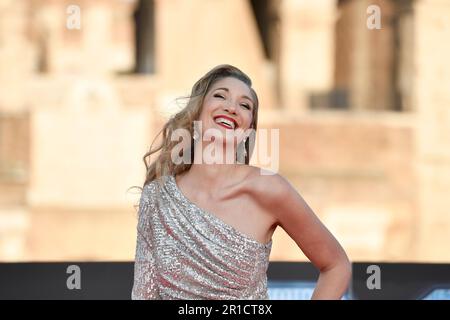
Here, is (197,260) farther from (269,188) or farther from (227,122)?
(227,122)

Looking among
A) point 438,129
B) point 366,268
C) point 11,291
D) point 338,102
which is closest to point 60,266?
point 11,291

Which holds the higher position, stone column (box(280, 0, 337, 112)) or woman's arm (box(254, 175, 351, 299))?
stone column (box(280, 0, 337, 112))

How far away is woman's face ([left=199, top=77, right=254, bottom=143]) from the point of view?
2.20 meters

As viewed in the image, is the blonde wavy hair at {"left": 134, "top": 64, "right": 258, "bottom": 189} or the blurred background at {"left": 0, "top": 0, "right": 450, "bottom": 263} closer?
the blonde wavy hair at {"left": 134, "top": 64, "right": 258, "bottom": 189}

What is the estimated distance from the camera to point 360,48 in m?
18.7

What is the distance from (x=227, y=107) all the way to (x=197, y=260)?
348 mm

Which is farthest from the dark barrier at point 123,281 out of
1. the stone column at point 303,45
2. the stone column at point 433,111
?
the stone column at point 303,45

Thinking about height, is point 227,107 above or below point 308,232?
above

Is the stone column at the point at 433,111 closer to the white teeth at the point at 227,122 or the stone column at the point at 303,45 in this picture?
the stone column at the point at 303,45

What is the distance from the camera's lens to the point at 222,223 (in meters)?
2.10

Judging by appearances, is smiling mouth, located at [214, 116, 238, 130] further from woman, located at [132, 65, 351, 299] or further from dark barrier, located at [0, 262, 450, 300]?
dark barrier, located at [0, 262, 450, 300]

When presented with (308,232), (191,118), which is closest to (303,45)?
(191,118)

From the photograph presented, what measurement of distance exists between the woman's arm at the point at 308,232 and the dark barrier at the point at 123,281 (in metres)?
0.83

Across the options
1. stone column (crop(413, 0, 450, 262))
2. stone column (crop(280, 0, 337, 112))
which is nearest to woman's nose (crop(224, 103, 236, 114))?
stone column (crop(413, 0, 450, 262))
